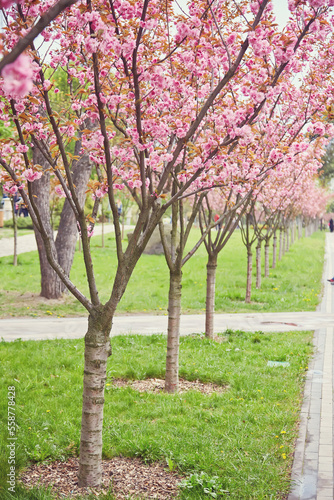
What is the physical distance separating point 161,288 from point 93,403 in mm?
10639

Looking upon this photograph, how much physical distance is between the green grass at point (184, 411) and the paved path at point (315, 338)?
0.46 ft

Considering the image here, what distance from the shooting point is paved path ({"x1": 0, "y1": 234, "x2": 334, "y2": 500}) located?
4133 mm

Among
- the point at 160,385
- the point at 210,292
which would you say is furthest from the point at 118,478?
the point at 210,292

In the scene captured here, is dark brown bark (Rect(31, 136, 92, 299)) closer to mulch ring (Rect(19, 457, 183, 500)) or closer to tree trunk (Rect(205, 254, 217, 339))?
tree trunk (Rect(205, 254, 217, 339))

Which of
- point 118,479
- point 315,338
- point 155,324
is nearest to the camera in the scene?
point 118,479

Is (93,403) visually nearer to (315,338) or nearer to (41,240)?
(315,338)

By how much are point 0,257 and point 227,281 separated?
900 centimetres

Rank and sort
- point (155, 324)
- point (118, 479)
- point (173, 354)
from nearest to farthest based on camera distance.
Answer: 1. point (118, 479)
2. point (173, 354)
3. point (155, 324)

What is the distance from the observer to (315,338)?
905cm

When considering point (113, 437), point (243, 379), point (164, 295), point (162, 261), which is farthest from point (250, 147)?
point (162, 261)

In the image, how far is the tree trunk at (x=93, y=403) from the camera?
12.6 feet

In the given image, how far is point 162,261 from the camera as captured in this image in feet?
69.7

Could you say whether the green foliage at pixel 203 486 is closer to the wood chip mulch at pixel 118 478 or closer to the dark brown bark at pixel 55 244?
the wood chip mulch at pixel 118 478

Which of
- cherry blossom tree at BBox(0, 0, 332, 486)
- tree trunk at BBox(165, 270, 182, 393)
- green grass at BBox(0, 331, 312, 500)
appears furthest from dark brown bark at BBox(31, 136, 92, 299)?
cherry blossom tree at BBox(0, 0, 332, 486)
